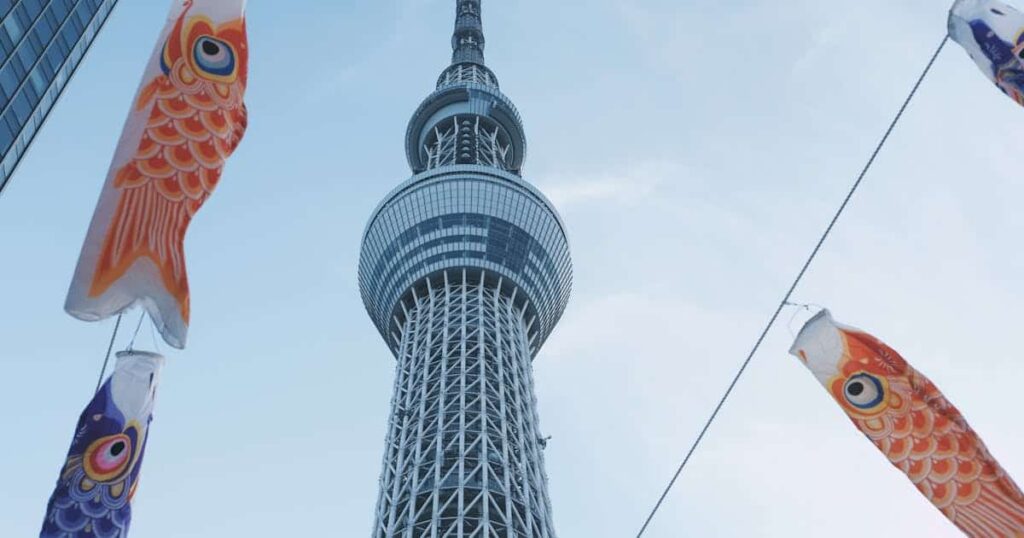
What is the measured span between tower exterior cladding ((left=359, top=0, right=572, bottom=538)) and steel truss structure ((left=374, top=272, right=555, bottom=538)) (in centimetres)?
14

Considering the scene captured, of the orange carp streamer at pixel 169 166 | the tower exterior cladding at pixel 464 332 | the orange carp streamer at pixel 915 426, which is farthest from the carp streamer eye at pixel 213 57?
Answer: the tower exterior cladding at pixel 464 332

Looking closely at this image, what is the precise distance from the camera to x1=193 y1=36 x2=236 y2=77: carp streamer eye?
19656 millimetres

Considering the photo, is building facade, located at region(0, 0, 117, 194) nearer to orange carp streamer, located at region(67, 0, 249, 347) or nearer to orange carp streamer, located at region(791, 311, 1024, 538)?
orange carp streamer, located at region(67, 0, 249, 347)

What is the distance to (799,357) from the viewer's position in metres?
26.0

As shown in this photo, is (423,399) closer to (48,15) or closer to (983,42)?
(48,15)

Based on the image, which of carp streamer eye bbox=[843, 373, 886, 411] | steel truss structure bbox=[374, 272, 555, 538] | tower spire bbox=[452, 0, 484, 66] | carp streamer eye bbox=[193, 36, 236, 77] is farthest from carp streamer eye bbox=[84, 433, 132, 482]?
tower spire bbox=[452, 0, 484, 66]

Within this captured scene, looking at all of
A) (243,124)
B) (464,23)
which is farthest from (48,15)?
(464,23)

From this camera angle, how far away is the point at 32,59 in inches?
2184

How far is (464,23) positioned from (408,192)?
49.3m

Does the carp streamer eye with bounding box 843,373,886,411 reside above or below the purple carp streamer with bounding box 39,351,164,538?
above

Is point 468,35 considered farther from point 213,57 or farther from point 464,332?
point 213,57

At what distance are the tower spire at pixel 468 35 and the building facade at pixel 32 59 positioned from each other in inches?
2959

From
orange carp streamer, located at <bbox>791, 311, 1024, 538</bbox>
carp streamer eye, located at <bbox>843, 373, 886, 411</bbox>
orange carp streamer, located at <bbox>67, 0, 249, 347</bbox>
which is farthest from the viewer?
carp streamer eye, located at <bbox>843, 373, 886, 411</bbox>

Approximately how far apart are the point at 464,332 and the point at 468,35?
201ft
